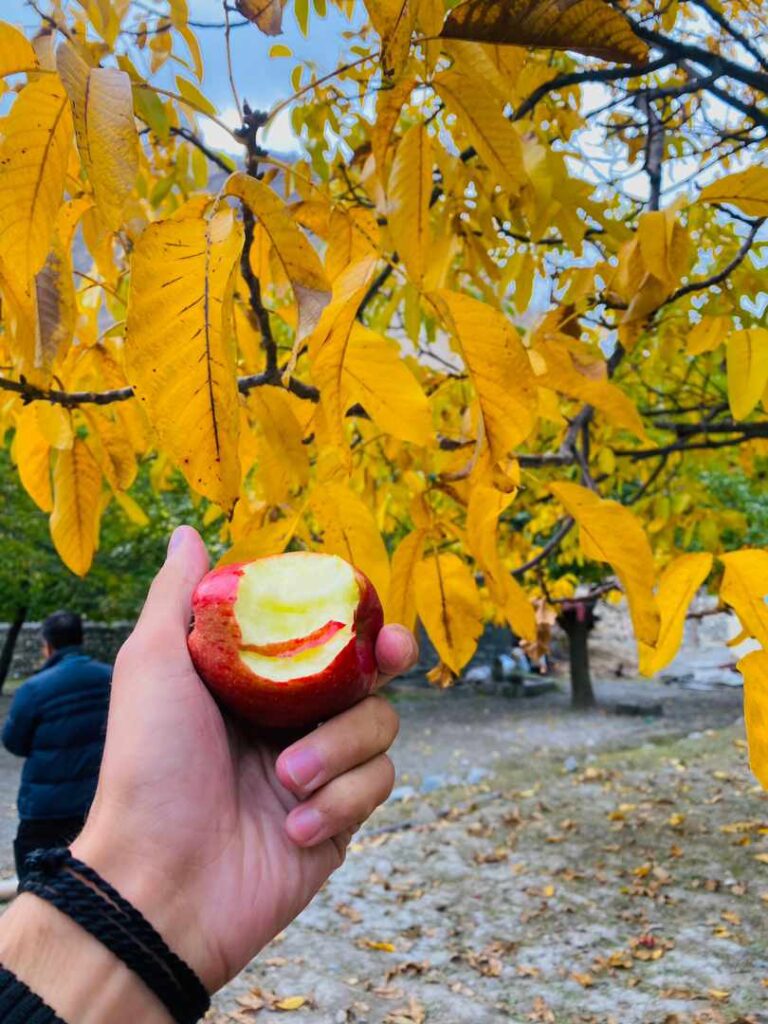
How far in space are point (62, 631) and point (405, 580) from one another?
365 cm

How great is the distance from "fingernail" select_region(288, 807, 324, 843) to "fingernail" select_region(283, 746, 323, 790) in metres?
0.04

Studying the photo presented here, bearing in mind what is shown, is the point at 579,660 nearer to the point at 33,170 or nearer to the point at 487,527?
the point at 487,527

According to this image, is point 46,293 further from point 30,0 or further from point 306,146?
point 306,146

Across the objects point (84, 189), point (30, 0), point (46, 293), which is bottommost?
point (46, 293)

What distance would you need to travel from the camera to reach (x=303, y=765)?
91 cm

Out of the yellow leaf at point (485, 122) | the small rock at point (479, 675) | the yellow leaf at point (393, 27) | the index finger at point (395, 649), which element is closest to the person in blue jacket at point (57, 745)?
the index finger at point (395, 649)

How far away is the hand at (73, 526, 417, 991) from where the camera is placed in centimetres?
91

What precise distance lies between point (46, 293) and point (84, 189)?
23 centimetres

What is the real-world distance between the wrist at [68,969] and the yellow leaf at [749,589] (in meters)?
0.68

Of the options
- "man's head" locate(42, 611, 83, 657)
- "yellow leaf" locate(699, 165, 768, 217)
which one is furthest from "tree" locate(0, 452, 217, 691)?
"yellow leaf" locate(699, 165, 768, 217)

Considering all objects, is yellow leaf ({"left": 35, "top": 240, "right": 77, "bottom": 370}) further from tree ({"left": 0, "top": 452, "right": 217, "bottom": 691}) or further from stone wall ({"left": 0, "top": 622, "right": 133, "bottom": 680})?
stone wall ({"left": 0, "top": 622, "right": 133, "bottom": 680})

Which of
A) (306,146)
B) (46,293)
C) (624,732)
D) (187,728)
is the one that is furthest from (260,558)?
(624,732)

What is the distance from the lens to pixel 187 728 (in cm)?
98

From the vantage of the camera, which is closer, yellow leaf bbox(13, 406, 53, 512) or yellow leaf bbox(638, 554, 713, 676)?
yellow leaf bbox(638, 554, 713, 676)
